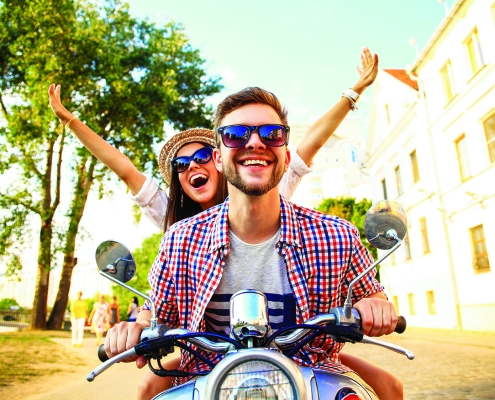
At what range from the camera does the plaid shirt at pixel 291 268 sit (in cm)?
175

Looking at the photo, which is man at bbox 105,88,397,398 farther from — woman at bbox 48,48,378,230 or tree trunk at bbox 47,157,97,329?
tree trunk at bbox 47,157,97,329

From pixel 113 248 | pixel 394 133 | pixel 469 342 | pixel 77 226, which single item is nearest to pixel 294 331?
pixel 113 248

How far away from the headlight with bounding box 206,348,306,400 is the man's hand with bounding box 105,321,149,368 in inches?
17.4

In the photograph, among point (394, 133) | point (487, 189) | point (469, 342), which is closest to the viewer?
point (469, 342)

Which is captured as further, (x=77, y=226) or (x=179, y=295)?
(x=77, y=226)

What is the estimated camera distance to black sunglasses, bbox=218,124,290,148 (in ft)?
5.77

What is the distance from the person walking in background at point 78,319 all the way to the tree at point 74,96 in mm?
1686

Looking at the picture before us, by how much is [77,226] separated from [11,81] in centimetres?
541

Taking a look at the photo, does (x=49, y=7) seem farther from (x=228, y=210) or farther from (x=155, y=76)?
(x=228, y=210)

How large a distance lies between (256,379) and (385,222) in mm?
642

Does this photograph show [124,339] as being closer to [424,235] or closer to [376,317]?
[376,317]

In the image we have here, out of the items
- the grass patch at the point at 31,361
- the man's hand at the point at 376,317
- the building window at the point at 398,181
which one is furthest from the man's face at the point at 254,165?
the building window at the point at 398,181

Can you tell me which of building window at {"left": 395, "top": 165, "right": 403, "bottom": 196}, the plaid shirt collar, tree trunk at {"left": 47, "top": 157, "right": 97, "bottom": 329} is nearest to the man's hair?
the plaid shirt collar

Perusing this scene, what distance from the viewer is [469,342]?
11.4 m
